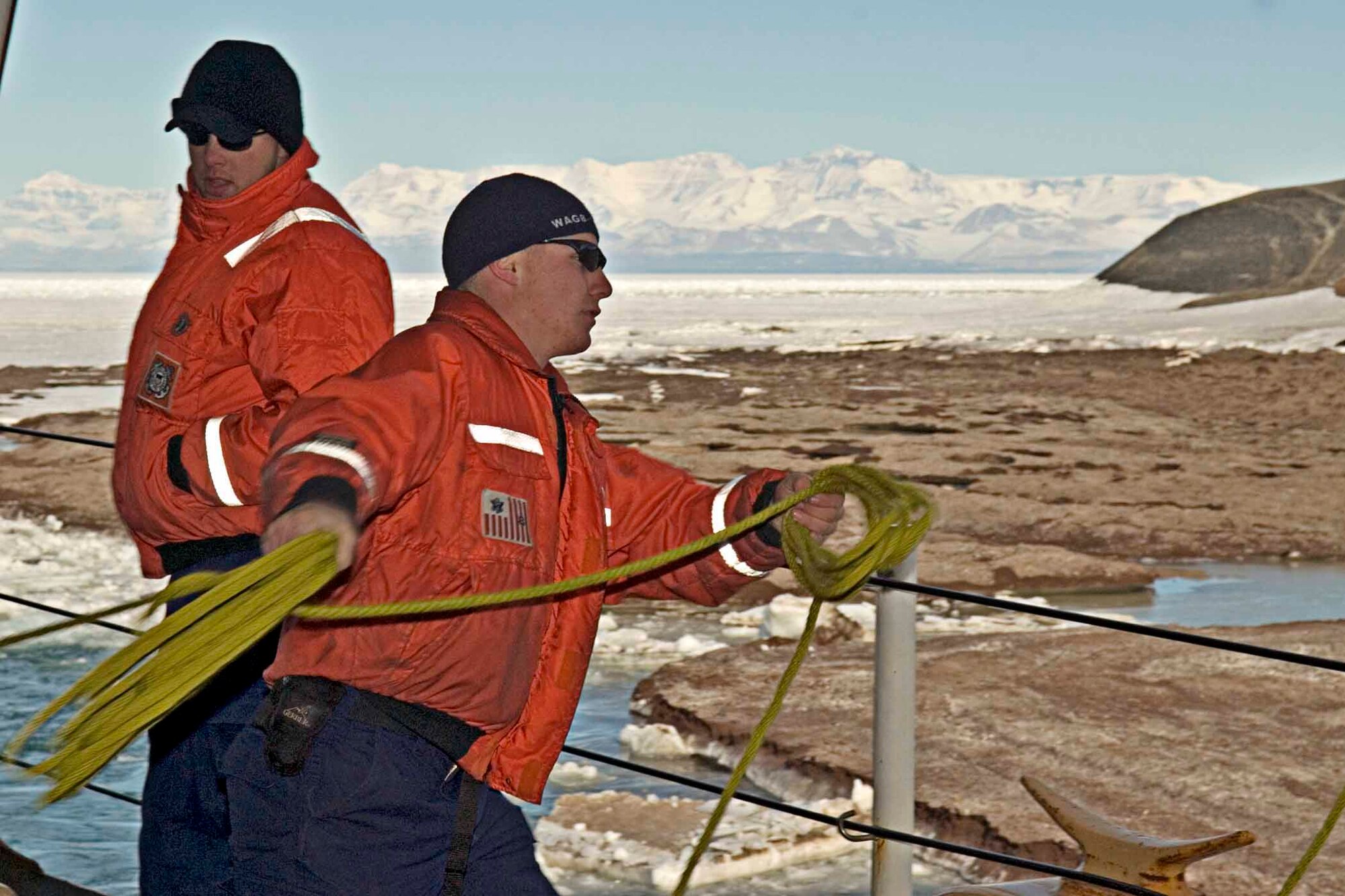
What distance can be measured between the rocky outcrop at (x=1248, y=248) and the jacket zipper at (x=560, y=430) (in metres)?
38.0

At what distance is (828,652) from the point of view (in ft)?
24.0

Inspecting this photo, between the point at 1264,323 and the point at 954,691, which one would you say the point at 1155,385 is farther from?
the point at 954,691

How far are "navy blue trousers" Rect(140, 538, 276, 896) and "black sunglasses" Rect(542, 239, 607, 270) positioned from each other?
25.3 inches

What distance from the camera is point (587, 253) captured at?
2.11 metres

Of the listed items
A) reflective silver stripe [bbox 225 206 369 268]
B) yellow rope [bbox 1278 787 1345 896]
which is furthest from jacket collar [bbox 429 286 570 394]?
A: yellow rope [bbox 1278 787 1345 896]

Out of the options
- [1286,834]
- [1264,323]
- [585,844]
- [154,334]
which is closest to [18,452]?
[585,844]

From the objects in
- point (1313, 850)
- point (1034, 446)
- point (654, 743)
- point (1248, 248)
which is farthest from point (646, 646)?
point (1248, 248)

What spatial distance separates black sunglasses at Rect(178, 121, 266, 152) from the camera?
2.41 meters

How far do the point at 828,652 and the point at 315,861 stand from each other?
5.56 metres

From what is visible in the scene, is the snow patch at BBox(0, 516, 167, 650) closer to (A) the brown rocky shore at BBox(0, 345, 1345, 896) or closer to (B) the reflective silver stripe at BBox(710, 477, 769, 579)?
(A) the brown rocky shore at BBox(0, 345, 1345, 896)

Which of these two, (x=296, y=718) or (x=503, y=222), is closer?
(x=296, y=718)

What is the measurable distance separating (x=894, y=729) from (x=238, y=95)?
129 centimetres

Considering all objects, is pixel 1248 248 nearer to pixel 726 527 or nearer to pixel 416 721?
pixel 726 527

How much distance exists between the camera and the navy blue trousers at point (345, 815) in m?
1.88
